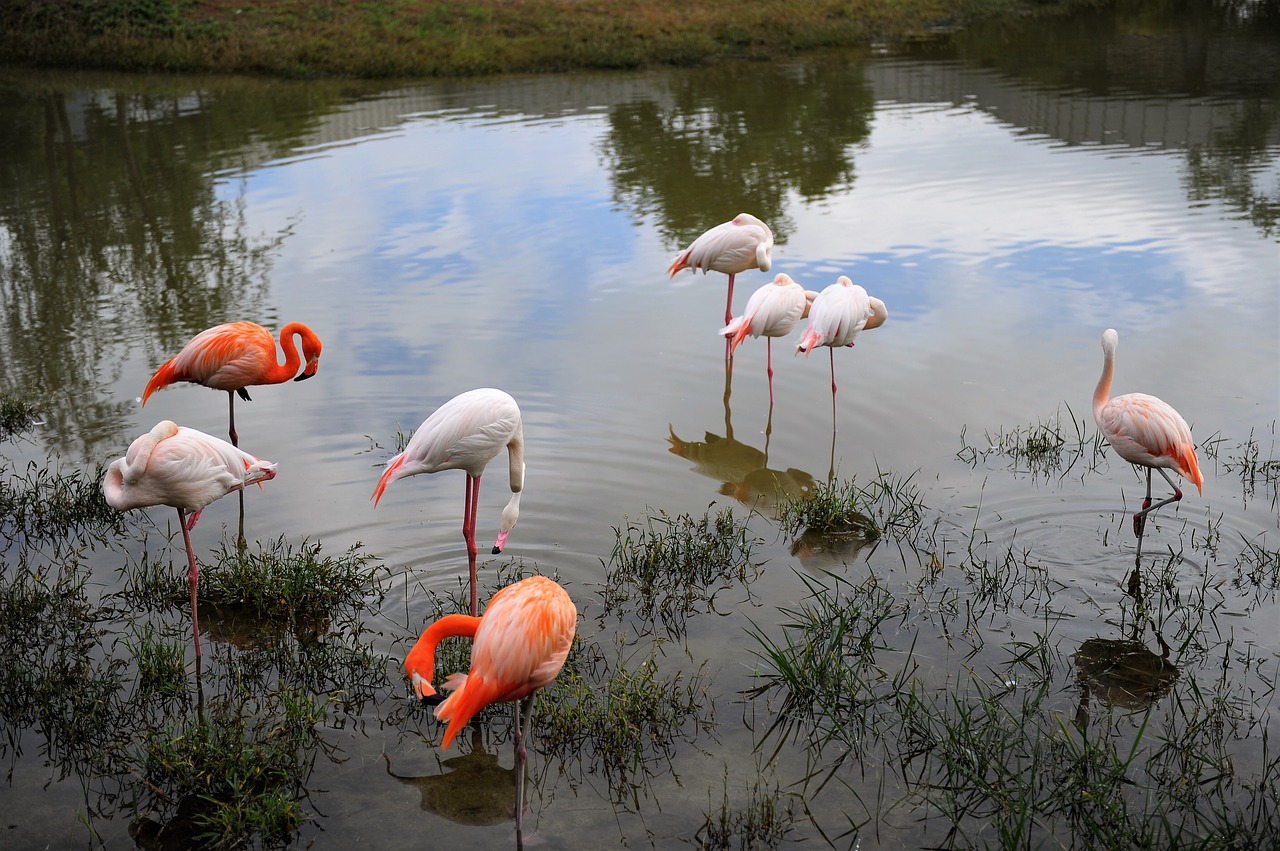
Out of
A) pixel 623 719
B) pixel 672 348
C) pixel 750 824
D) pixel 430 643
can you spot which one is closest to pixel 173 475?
pixel 430 643

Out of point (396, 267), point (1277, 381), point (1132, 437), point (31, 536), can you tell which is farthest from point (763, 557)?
point (396, 267)

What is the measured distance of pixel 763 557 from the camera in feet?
18.7

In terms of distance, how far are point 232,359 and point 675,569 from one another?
2.79 meters

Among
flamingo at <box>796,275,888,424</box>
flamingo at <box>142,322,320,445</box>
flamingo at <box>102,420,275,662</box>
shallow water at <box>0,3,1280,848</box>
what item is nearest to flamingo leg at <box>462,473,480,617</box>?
shallow water at <box>0,3,1280,848</box>

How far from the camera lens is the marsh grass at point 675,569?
5152 millimetres

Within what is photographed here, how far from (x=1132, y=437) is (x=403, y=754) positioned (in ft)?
12.2

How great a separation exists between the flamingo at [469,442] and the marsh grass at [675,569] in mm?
684

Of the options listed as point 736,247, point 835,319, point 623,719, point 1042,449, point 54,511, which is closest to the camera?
point 623,719

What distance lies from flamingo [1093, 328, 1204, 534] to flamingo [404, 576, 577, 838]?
3027mm

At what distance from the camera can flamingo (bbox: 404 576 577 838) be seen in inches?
147

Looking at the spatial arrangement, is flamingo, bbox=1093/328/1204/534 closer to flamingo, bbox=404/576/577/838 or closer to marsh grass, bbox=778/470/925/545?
marsh grass, bbox=778/470/925/545

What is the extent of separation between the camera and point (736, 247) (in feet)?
29.2

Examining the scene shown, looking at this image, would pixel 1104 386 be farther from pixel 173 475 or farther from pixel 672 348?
pixel 173 475

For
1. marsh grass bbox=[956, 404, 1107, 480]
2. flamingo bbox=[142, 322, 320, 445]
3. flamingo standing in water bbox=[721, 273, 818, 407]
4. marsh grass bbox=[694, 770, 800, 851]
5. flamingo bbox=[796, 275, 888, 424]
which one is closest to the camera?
marsh grass bbox=[694, 770, 800, 851]
